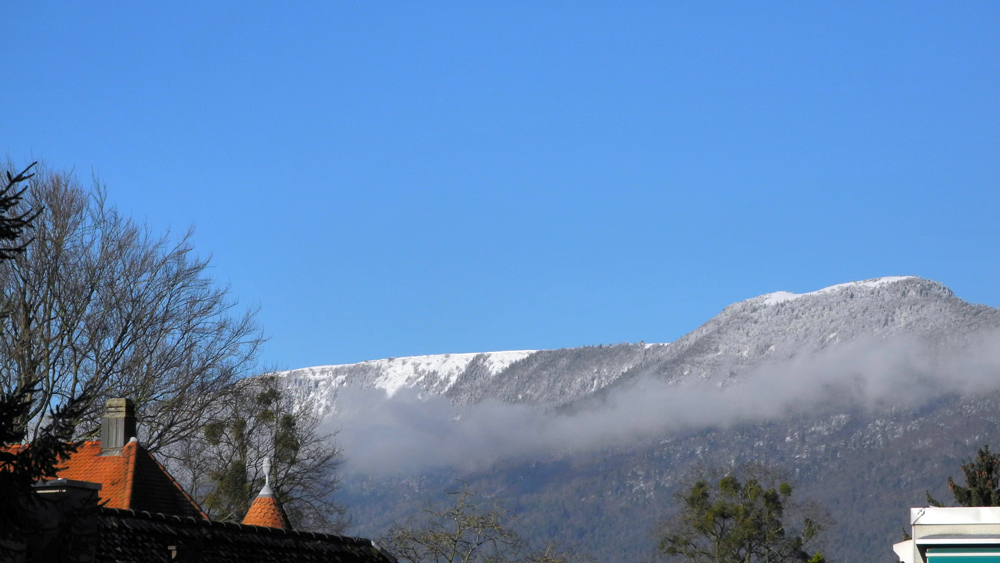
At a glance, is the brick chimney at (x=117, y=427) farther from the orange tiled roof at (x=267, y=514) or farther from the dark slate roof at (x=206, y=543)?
the dark slate roof at (x=206, y=543)

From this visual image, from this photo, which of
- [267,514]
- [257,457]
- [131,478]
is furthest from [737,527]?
[131,478]

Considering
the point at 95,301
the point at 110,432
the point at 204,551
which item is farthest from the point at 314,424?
the point at 204,551

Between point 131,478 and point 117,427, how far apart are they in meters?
1.49

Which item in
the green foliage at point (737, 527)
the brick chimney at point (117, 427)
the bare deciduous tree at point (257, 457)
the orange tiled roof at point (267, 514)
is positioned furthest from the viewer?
the green foliage at point (737, 527)

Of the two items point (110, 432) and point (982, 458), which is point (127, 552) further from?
point (982, 458)

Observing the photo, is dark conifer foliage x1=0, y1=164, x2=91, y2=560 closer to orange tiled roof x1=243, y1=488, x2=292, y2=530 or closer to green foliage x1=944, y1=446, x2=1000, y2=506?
Answer: orange tiled roof x1=243, y1=488, x2=292, y2=530

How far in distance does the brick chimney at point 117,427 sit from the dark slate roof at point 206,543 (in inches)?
151

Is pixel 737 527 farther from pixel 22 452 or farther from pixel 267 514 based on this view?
pixel 22 452

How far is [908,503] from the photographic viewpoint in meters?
190

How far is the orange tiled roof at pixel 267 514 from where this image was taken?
26141 millimetres

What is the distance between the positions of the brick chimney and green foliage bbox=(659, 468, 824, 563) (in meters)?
52.9

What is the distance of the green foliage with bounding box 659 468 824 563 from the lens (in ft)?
237

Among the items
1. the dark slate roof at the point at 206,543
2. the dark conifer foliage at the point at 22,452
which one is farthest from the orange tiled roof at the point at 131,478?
the dark conifer foliage at the point at 22,452

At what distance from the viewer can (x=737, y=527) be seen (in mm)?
73062
